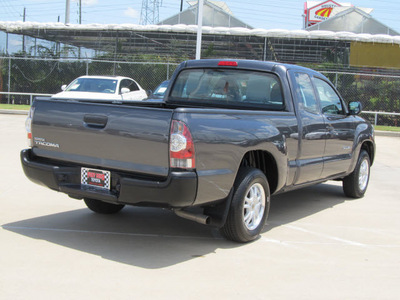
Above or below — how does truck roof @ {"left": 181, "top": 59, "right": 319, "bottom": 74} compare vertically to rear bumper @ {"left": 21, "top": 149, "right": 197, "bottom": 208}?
above

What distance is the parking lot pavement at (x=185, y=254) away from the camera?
158 inches

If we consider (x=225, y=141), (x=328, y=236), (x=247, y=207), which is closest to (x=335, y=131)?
(x=328, y=236)

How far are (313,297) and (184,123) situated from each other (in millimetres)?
1724

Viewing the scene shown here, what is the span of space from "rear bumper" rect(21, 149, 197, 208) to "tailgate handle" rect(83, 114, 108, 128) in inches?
17.3

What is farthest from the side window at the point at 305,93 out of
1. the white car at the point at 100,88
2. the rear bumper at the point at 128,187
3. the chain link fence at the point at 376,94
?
the chain link fence at the point at 376,94

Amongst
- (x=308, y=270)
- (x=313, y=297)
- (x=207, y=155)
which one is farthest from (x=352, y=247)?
(x=207, y=155)

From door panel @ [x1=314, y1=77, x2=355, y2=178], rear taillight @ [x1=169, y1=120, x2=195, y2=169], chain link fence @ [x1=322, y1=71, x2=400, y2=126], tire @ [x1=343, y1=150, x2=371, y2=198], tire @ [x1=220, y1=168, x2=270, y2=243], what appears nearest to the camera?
rear taillight @ [x1=169, y1=120, x2=195, y2=169]

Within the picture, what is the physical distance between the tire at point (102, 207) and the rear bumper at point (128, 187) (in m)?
1.05

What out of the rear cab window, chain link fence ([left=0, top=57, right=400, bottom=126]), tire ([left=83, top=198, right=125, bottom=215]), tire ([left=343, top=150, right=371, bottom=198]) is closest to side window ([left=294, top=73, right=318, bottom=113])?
the rear cab window

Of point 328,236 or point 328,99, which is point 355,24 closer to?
point 328,99

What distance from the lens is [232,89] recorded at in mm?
6301

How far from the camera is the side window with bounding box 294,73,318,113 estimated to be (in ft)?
20.7

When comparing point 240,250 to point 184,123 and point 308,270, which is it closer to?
point 308,270

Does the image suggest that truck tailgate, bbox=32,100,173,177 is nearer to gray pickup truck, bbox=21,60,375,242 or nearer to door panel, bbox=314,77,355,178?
gray pickup truck, bbox=21,60,375,242
